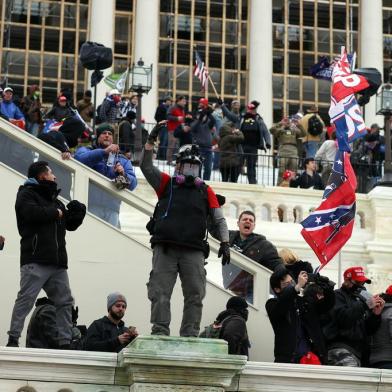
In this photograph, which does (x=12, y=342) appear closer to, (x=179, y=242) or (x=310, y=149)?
(x=179, y=242)

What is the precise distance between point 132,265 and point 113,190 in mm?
781

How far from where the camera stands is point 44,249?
12.5 meters

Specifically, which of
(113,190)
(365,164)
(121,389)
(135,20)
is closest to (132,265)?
(113,190)

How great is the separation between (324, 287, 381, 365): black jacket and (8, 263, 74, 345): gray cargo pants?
2274 millimetres

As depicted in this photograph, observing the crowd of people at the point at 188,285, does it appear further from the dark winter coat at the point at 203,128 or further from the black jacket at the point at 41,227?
the dark winter coat at the point at 203,128

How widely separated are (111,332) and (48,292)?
63 cm

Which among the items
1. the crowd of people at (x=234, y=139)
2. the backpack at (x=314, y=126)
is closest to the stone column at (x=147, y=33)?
the crowd of people at (x=234, y=139)

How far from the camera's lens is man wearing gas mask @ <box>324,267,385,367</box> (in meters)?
13.1

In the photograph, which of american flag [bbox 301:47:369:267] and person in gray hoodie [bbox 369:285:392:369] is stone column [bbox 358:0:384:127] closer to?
american flag [bbox 301:47:369:267]

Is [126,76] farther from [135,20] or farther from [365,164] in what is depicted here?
[135,20]

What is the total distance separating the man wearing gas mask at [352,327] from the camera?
13.1 metres

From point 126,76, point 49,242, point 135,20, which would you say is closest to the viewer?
point 49,242

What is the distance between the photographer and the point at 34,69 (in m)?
39.9

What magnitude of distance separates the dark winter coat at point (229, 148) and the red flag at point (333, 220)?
27.9 feet
